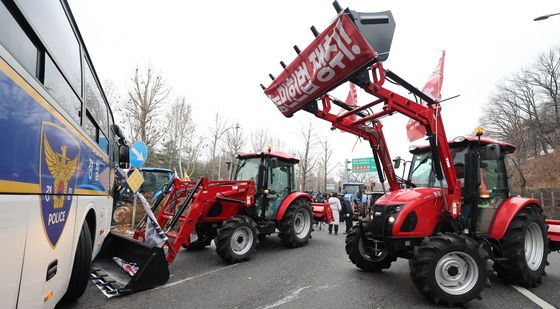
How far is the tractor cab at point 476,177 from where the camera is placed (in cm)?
440

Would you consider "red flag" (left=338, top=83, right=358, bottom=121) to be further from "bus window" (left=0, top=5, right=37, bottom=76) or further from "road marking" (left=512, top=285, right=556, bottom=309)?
"bus window" (left=0, top=5, right=37, bottom=76)

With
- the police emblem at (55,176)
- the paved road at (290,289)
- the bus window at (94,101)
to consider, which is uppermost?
the bus window at (94,101)

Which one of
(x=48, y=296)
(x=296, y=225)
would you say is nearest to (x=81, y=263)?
(x=48, y=296)

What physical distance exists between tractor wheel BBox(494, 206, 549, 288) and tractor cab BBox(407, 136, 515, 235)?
324mm

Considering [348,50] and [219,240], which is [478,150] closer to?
[348,50]

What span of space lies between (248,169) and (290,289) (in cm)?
378

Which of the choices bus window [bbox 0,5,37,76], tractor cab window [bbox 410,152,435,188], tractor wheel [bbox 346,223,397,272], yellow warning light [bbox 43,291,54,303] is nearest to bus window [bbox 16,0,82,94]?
bus window [bbox 0,5,37,76]

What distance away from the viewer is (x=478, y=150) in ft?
14.7

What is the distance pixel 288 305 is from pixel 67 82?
3.65 metres

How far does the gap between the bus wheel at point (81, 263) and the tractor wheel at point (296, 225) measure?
471 cm

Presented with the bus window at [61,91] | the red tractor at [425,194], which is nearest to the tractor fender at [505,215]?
the red tractor at [425,194]

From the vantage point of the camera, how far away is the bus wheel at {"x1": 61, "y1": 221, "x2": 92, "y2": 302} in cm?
331

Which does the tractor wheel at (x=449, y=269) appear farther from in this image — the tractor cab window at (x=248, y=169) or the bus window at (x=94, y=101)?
the bus window at (x=94, y=101)

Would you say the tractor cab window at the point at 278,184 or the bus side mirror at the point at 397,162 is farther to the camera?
the tractor cab window at the point at 278,184
